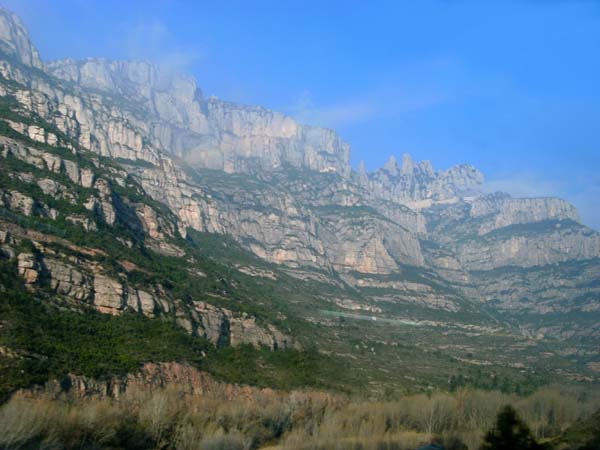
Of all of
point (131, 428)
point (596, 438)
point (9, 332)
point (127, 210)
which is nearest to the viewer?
point (596, 438)

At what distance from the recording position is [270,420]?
230ft

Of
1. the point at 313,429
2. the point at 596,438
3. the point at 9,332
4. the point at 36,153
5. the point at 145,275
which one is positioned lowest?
the point at 313,429

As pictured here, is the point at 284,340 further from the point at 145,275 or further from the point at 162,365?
the point at 162,365

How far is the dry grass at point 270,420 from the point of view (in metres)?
51.4

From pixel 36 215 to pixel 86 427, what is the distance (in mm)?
57841

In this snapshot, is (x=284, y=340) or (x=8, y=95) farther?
(x=8, y=95)

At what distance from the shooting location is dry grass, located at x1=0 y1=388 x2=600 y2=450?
51438 millimetres

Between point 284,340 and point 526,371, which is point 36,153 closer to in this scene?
point 284,340

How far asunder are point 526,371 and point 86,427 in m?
123

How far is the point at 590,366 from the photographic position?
554ft

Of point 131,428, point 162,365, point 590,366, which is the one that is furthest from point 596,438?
point 590,366

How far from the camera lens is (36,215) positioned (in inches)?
3996

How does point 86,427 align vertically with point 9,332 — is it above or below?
below

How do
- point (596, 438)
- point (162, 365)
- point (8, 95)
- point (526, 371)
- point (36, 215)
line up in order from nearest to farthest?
point (596, 438) → point (162, 365) → point (36, 215) → point (526, 371) → point (8, 95)
